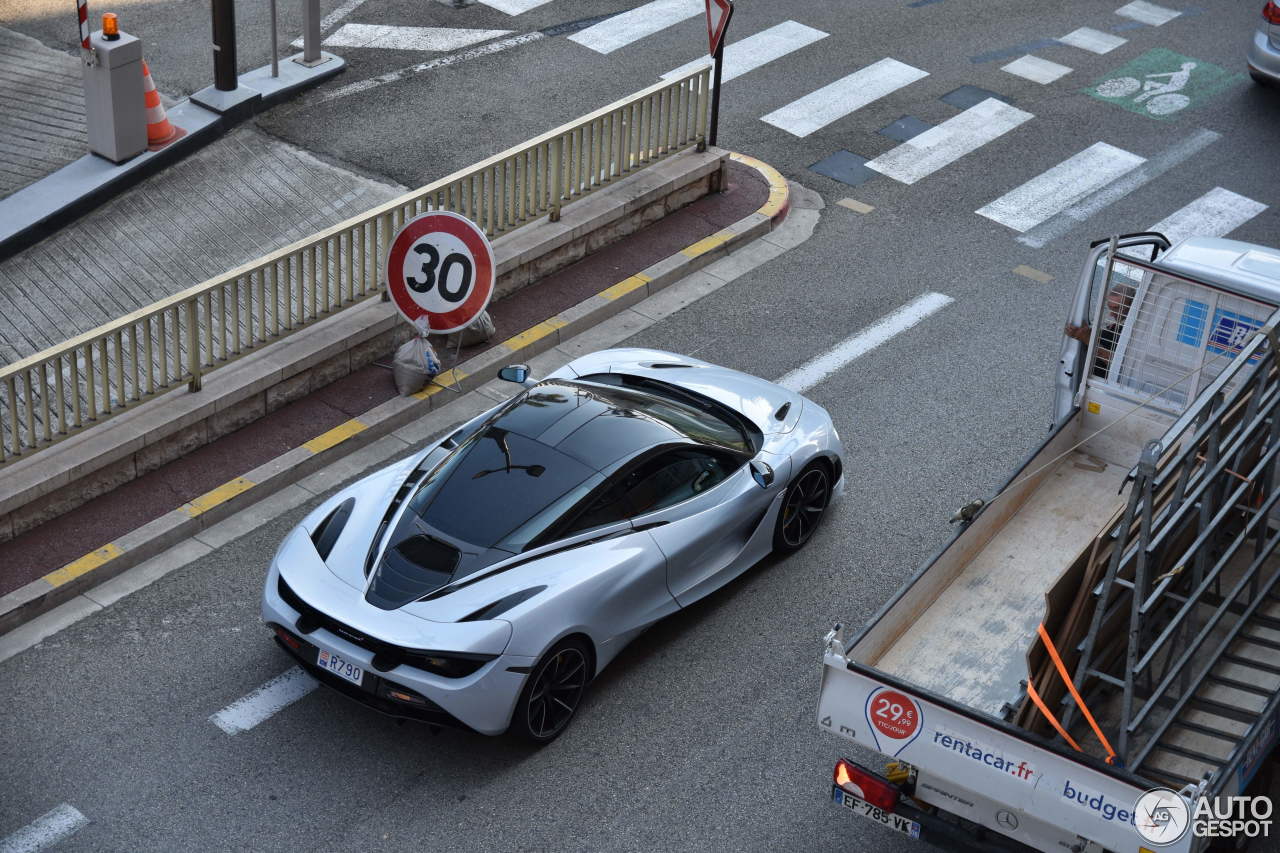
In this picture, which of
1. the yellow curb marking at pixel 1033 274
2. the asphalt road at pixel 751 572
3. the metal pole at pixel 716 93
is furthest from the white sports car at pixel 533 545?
the metal pole at pixel 716 93

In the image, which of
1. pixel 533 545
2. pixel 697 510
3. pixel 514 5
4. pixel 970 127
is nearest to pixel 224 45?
pixel 514 5

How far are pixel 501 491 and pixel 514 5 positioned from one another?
10415 mm

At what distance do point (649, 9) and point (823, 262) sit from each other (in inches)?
222

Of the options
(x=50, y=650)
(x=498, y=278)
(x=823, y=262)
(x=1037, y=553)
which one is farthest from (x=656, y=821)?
(x=823, y=262)

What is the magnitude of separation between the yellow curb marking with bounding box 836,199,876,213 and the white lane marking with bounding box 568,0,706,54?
3.75 m

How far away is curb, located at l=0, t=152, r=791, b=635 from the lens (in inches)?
369

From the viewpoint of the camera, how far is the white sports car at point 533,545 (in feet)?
26.1

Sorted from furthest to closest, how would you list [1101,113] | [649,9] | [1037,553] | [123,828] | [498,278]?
1. [649,9]
2. [1101,113]
3. [498,278]
4. [1037,553]
5. [123,828]

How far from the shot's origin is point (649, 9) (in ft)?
58.1

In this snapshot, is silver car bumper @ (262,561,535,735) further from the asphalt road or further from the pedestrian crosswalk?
the pedestrian crosswalk

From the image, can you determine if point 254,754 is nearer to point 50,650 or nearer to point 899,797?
point 50,650

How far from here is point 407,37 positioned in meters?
16.7

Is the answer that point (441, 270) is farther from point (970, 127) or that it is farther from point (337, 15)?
point (337, 15)

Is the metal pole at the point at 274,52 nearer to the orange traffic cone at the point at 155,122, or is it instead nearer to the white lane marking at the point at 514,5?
the orange traffic cone at the point at 155,122
